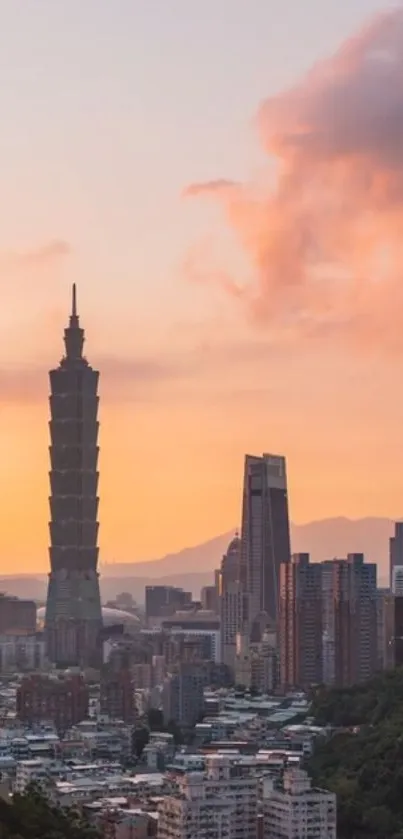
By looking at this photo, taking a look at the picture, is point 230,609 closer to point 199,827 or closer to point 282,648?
point 282,648

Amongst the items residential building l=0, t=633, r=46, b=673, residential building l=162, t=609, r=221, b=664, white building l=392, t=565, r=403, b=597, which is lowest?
residential building l=0, t=633, r=46, b=673

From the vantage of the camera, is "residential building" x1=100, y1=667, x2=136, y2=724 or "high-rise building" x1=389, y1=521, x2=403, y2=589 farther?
"high-rise building" x1=389, y1=521, x2=403, y2=589

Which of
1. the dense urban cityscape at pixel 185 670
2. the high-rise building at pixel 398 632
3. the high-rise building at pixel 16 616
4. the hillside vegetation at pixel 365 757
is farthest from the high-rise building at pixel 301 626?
the high-rise building at pixel 16 616

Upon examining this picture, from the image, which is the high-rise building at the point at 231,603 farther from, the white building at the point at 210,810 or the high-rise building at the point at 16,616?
the white building at the point at 210,810

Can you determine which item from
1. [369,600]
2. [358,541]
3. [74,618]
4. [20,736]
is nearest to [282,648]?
[369,600]

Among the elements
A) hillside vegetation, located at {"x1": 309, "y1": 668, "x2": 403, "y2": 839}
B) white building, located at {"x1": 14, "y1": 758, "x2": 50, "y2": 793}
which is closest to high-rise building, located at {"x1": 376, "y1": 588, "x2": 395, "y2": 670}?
hillside vegetation, located at {"x1": 309, "y1": 668, "x2": 403, "y2": 839}

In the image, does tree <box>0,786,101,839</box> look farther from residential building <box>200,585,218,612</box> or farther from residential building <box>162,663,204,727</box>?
residential building <box>200,585,218,612</box>
